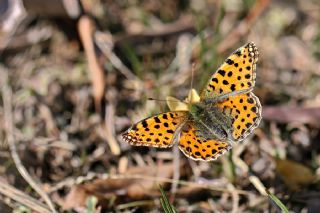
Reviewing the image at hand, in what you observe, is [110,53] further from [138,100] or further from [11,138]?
[11,138]

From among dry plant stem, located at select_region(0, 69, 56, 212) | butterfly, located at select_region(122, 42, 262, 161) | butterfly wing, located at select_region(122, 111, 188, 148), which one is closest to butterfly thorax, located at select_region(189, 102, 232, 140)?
butterfly, located at select_region(122, 42, 262, 161)

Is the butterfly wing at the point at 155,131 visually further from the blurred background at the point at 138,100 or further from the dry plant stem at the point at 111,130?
the dry plant stem at the point at 111,130

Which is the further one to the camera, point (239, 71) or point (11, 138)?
point (11, 138)

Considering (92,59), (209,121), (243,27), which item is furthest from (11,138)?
(243,27)

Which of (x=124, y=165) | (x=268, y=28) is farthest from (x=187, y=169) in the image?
(x=268, y=28)

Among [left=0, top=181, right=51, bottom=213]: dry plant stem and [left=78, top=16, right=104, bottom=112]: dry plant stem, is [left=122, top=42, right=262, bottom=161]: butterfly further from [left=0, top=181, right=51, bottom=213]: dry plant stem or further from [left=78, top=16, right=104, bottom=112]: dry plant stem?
[left=78, top=16, right=104, bottom=112]: dry plant stem

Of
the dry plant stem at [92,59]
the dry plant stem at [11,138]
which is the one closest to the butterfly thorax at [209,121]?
the dry plant stem at [11,138]
